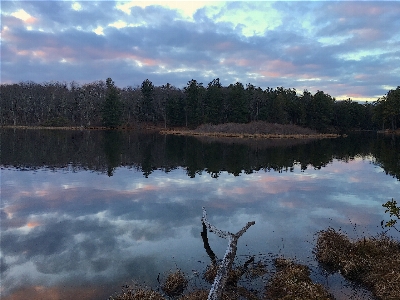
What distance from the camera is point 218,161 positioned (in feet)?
144

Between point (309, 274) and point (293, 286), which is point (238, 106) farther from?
point (293, 286)

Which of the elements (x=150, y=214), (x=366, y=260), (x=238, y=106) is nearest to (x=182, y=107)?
(x=238, y=106)

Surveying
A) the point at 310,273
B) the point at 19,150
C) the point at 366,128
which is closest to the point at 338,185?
A: the point at 310,273

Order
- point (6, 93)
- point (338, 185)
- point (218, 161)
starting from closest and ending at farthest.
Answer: point (338, 185)
point (218, 161)
point (6, 93)

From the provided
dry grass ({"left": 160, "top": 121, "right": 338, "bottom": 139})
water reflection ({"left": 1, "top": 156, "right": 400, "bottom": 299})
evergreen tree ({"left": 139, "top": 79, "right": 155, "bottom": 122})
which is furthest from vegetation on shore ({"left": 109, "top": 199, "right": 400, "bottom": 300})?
evergreen tree ({"left": 139, "top": 79, "right": 155, "bottom": 122})

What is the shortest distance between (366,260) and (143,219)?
11.4 meters

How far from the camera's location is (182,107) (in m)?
122

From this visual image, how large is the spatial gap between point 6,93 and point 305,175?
133 m

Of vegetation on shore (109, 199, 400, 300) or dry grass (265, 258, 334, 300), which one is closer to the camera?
dry grass (265, 258, 334, 300)

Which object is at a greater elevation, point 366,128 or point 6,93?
point 6,93

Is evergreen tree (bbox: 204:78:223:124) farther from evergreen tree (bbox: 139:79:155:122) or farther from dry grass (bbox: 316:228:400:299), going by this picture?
dry grass (bbox: 316:228:400:299)

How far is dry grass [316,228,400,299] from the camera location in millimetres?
10599

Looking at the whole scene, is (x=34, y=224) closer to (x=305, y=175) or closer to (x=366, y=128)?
(x=305, y=175)

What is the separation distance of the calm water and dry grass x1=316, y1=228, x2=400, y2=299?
71 cm
